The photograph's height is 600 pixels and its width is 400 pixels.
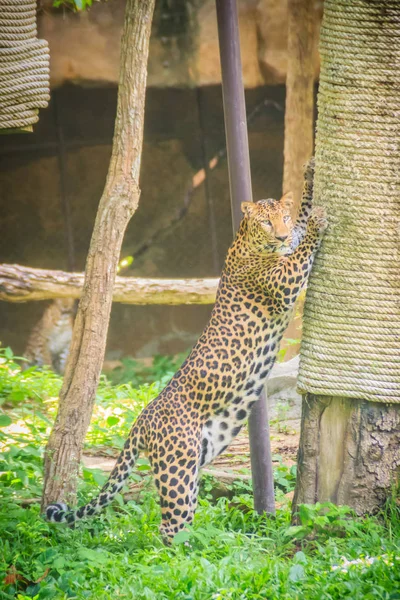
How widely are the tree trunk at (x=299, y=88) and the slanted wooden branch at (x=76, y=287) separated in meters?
1.68

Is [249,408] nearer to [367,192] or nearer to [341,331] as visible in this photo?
[341,331]

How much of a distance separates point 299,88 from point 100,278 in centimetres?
518

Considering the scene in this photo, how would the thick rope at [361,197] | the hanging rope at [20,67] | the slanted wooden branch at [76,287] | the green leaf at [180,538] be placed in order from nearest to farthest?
the thick rope at [361,197] < the green leaf at [180,538] < the hanging rope at [20,67] < the slanted wooden branch at [76,287]

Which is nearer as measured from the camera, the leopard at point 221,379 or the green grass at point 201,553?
the green grass at point 201,553

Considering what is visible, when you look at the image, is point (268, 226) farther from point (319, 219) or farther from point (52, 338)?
point (52, 338)

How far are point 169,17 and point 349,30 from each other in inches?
262

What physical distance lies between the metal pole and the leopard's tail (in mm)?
767

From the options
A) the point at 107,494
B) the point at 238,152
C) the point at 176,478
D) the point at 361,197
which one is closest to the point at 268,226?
the point at 238,152

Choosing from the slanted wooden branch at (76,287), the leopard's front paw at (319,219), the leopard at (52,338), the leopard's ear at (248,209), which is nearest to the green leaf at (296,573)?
the leopard's front paw at (319,219)

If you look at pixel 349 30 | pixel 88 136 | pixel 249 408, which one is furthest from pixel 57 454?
pixel 88 136

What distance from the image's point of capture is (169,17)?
10195 mm

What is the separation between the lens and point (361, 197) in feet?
13.5

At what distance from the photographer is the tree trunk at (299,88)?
30.3 feet

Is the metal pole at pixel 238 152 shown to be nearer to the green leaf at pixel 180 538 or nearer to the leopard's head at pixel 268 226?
the leopard's head at pixel 268 226
